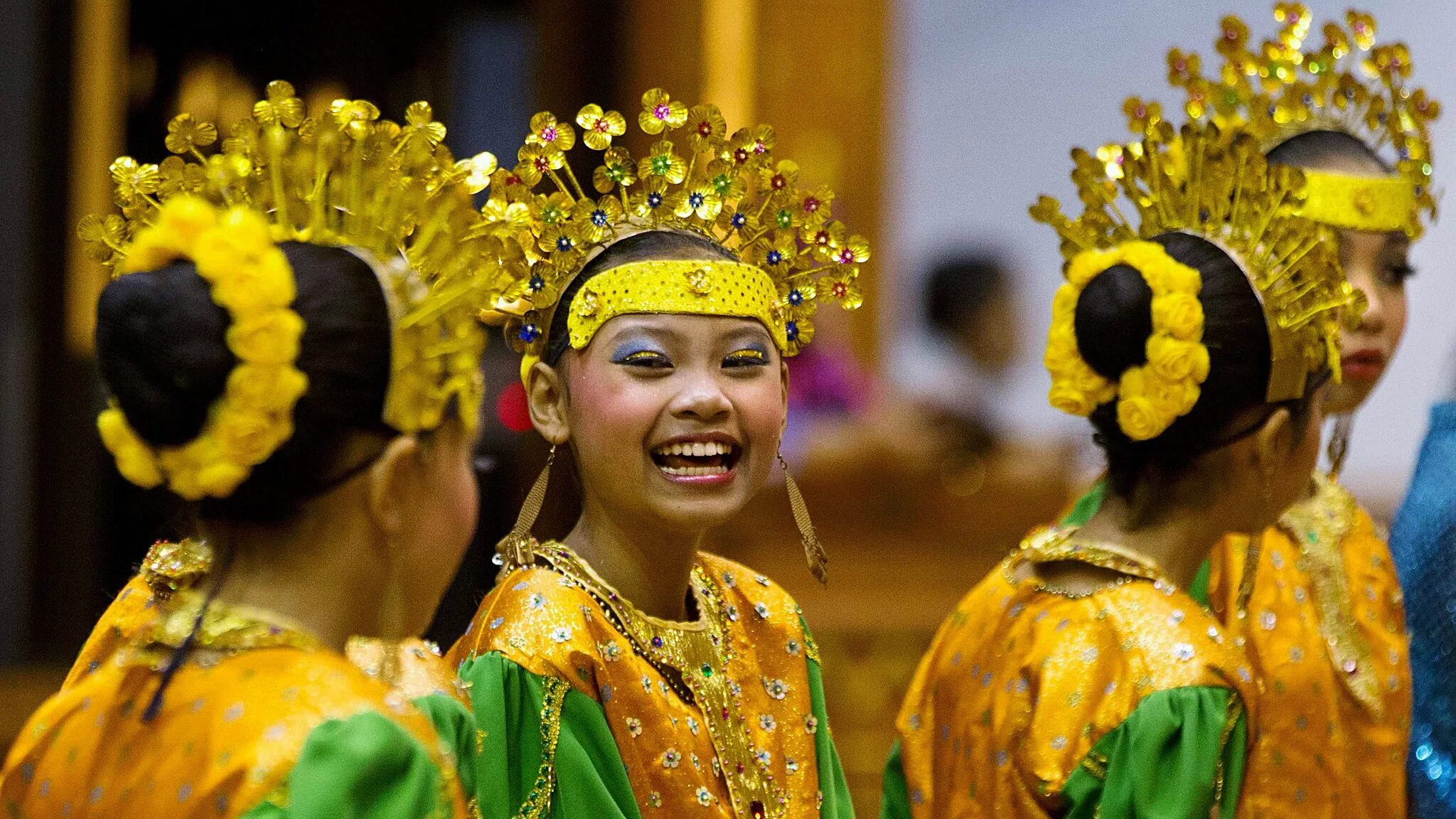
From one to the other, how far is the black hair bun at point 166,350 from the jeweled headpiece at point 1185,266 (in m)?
1.08

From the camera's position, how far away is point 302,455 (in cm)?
165

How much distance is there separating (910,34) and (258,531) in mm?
5378

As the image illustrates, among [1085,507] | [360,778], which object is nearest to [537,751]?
[360,778]

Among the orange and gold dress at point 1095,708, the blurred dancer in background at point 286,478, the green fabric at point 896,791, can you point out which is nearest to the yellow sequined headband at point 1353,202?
the orange and gold dress at point 1095,708

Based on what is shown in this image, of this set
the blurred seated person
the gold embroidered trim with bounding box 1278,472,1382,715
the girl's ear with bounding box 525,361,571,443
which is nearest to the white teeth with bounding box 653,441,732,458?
the girl's ear with bounding box 525,361,571,443

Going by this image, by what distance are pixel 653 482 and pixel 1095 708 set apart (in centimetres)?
56

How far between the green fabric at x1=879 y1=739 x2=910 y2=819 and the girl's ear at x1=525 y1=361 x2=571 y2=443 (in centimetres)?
62

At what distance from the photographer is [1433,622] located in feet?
8.67

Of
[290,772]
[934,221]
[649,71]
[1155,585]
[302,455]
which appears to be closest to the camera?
[290,772]

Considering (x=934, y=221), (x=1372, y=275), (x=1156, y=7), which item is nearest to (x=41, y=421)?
(x=934, y=221)

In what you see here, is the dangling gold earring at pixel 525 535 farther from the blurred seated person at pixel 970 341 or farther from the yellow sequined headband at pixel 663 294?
the blurred seated person at pixel 970 341

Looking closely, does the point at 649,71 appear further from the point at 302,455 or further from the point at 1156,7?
the point at 302,455

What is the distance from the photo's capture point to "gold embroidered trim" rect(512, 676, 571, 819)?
2027 millimetres

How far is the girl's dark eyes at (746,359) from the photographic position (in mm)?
2180
